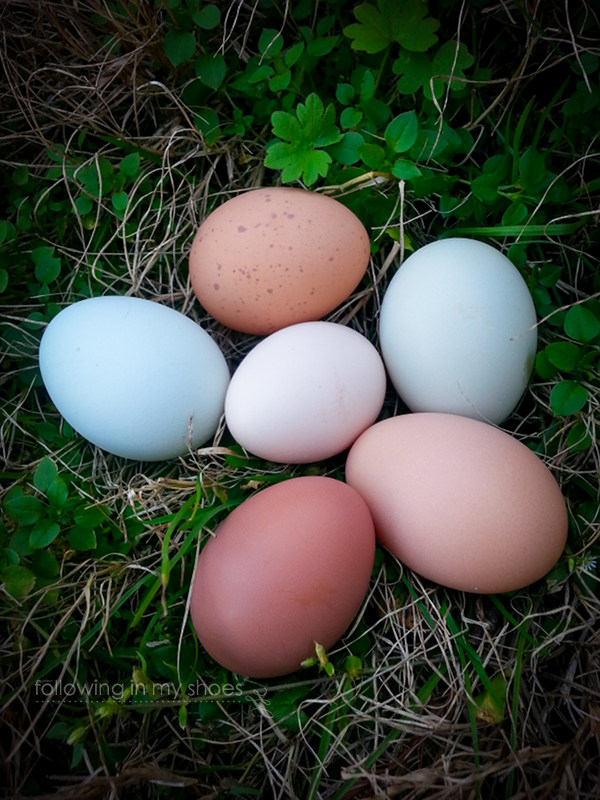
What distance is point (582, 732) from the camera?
0.95m

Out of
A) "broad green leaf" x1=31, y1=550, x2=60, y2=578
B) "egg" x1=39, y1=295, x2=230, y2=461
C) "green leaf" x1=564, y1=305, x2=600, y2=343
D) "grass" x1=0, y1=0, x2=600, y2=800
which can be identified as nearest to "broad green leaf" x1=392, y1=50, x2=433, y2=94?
"grass" x1=0, y1=0, x2=600, y2=800

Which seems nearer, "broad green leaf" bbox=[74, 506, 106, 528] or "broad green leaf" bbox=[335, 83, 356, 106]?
"broad green leaf" bbox=[74, 506, 106, 528]

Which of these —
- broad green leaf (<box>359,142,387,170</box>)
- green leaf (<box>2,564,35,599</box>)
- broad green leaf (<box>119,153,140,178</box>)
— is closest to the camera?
green leaf (<box>2,564,35,599</box>)

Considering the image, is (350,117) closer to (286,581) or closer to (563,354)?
(563,354)

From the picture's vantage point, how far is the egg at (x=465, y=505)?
994 mm

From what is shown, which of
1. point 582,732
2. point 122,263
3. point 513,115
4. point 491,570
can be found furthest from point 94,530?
point 513,115

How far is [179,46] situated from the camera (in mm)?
1198

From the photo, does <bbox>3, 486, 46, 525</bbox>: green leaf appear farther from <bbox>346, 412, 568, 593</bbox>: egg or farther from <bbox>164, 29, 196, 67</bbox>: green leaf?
<bbox>164, 29, 196, 67</bbox>: green leaf

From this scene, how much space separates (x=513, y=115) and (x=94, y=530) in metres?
1.25

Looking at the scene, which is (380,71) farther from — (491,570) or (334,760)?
(334,760)

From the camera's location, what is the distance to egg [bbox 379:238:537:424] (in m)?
1.10

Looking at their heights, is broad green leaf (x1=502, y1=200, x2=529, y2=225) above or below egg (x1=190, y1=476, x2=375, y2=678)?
above

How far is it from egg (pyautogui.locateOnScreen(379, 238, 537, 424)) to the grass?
0.08 meters

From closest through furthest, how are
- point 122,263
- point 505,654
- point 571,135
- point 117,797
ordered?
point 117,797 < point 505,654 < point 571,135 < point 122,263
